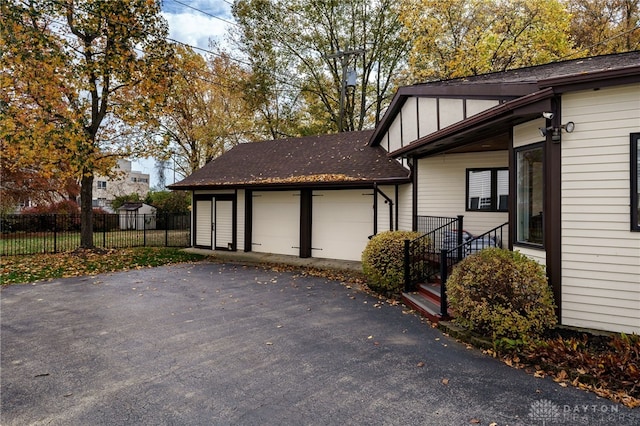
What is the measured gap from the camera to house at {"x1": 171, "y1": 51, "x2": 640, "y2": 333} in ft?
14.3

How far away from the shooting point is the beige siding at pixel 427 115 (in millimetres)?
8656

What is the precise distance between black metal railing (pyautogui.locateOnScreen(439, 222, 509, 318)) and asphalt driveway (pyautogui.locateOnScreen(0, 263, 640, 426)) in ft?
2.01

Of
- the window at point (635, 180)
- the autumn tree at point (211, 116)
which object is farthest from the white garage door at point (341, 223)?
the autumn tree at point (211, 116)

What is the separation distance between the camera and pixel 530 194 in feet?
17.1

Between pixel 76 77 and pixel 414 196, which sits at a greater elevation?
pixel 76 77

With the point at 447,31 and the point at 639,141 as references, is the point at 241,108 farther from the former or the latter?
the point at 639,141

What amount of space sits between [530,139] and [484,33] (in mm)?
13931

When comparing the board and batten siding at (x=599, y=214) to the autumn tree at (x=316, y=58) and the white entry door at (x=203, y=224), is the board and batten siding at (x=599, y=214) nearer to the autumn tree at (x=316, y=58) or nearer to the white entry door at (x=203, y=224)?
the white entry door at (x=203, y=224)

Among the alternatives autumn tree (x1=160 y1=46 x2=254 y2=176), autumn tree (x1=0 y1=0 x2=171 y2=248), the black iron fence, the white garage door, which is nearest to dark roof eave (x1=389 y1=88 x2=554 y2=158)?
the white garage door

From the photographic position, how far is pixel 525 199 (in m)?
5.32

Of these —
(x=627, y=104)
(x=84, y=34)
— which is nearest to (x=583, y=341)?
(x=627, y=104)

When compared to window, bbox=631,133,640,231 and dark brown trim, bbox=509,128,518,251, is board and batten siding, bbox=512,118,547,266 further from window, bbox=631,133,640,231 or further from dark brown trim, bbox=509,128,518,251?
window, bbox=631,133,640,231

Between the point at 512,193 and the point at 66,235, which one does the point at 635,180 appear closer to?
the point at 512,193

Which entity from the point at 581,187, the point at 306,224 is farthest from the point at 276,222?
the point at 581,187
